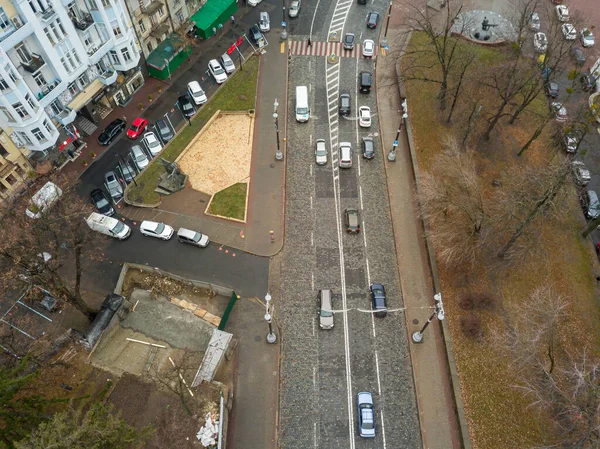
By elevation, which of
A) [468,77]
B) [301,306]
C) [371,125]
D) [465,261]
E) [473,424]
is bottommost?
[473,424]

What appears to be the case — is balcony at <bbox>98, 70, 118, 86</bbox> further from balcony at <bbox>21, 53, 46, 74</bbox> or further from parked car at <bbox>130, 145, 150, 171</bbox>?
balcony at <bbox>21, 53, 46, 74</bbox>

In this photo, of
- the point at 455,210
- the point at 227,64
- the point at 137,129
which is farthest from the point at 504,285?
the point at 137,129

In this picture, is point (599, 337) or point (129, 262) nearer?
point (599, 337)

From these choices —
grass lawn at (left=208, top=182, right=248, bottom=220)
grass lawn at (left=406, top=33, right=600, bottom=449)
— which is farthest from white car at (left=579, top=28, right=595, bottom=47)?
grass lawn at (left=208, top=182, right=248, bottom=220)

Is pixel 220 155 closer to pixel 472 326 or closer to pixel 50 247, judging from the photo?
pixel 50 247

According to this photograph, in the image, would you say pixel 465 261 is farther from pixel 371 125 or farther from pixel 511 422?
pixel 371 125

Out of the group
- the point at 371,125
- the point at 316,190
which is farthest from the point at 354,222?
the point at 371,125

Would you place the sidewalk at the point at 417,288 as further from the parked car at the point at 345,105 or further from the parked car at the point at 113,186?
the parked car at the point at 113,186

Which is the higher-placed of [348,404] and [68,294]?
[68,294]
